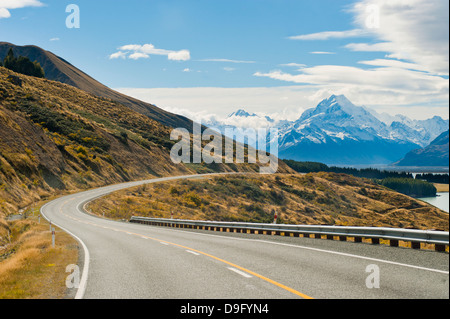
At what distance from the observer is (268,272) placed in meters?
9.78

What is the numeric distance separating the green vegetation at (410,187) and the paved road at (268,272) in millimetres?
192697

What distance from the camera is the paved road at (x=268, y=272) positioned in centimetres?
768

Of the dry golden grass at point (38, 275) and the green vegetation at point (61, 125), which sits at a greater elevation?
the green vegetation at point (61, 125)

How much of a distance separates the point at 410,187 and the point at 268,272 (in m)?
202

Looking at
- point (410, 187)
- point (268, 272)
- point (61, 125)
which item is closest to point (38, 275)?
point (268, 272)

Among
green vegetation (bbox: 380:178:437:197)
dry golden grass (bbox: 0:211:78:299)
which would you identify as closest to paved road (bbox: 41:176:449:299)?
dry golden grass (bbox: 0:211:78:299)

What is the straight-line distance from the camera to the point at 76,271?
1098 centimetres

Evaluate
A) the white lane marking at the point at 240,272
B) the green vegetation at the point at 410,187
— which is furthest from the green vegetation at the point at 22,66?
the green vegetation at the point at 410,187

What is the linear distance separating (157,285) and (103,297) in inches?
50.7

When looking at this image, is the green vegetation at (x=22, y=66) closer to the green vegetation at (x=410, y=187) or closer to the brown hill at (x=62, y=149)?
the brown hill at (x=62, y=149)

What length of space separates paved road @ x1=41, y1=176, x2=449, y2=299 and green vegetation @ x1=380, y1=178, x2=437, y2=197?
632 feet

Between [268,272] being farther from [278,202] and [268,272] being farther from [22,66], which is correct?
[22,66]

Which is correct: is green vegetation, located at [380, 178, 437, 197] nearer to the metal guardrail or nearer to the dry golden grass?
the metal guardrail

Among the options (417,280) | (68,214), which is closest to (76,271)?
(417,280)
